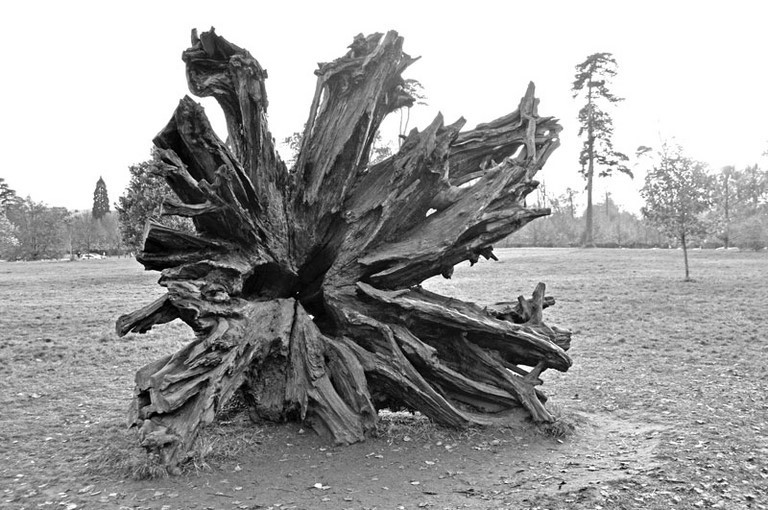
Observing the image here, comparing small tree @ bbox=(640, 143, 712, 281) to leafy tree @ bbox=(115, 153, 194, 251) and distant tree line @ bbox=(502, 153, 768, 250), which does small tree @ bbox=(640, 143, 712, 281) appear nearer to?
distant tree line @ bbox=(502, 153, 768, 250)

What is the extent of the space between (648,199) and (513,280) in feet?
21.7

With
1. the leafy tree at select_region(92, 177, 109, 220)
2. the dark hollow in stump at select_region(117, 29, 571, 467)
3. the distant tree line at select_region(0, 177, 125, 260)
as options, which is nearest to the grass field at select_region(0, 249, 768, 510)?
the dark hollow in stump at select_region(117, 29, 571, 467)

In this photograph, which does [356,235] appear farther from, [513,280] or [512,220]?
[513,280]

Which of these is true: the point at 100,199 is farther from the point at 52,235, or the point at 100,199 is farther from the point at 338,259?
the point at 338,259

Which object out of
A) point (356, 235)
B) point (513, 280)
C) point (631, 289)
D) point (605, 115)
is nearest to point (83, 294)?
point (513, 280)

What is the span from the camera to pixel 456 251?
8812 millimetres

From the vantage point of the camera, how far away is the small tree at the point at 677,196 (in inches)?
1010

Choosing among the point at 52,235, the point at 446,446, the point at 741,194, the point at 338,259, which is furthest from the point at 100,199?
the point at 446,446

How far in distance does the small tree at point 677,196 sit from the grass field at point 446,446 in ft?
34.3

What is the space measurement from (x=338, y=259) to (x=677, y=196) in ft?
70.3

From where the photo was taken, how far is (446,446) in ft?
24.8

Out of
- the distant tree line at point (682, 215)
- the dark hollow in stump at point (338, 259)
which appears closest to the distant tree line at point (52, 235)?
the distant tree line at point (682, 215)

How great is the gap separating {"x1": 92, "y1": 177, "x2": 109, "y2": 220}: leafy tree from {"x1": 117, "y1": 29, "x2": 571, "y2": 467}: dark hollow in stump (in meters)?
86.4

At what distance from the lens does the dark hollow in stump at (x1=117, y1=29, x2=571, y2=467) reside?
761cm
